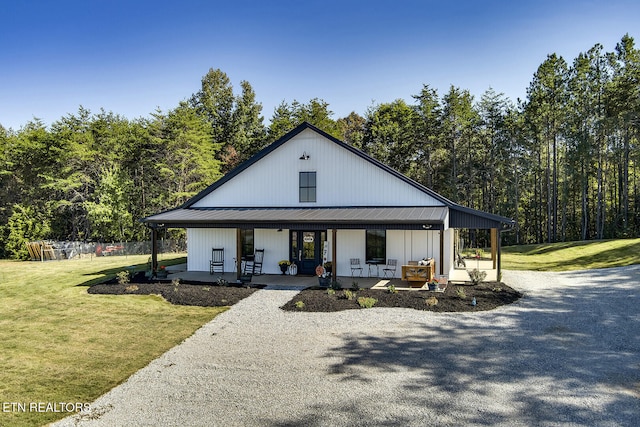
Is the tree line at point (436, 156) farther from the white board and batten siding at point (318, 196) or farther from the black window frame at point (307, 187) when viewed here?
the black window frame at point (307, 187)

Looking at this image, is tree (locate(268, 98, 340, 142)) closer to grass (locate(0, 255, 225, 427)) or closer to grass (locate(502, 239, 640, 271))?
grass (locate(502, 239, 640, 271))

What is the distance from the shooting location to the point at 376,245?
54.3ft

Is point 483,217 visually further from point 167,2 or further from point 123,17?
point 123,17

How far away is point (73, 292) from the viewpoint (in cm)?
1510

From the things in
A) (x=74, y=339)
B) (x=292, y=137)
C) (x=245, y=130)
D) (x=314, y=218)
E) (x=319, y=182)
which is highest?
(x=245, y=130)

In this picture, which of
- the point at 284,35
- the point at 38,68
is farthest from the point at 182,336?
the point at 38,68

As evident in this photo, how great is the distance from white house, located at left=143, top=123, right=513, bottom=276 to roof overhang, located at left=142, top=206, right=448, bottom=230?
0.04m

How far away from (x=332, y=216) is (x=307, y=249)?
2794 mm

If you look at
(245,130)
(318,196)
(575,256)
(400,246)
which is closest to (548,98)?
(575,256)

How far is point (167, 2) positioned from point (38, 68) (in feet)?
31.3

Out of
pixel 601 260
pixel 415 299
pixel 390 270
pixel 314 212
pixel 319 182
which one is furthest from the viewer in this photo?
pixel 601 260

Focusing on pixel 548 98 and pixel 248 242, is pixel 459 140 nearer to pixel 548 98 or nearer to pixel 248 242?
pixel 548 98

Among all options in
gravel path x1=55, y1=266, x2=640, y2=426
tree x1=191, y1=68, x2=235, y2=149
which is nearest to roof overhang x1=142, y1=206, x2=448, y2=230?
gravel path x1=55, y1=266, x2=640, y2=426

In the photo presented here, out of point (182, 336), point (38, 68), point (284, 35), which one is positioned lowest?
point (182, 336)
